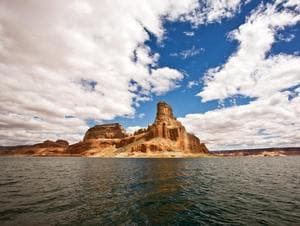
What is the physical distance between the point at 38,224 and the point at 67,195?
11.7 m

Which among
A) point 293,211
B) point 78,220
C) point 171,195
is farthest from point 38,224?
point 293,211

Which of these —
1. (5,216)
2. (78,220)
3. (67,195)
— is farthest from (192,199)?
(5,216)

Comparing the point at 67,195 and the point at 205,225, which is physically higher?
the point at 67,195

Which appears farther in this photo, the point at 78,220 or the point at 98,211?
the point at 98,211

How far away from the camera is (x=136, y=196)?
28.4m

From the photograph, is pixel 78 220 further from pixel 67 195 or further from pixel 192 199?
pixel 192 199

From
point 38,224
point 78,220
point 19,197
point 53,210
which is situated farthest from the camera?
point 19,197

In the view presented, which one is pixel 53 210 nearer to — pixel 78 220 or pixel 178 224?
pixel 78 220

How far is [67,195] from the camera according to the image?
28.3m

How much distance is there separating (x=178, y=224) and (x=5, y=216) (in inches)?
593

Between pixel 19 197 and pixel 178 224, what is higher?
pixel 19 197

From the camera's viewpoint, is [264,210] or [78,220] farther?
[264,210]

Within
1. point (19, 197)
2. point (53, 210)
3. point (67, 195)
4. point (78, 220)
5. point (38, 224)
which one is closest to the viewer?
point (38, 224)

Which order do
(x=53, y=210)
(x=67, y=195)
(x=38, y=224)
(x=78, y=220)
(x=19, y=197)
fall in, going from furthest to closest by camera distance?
(x=67, y=195), (x=19, y=197), (x=53, y=210), (x=78, y=220), (x=38, y=224)
